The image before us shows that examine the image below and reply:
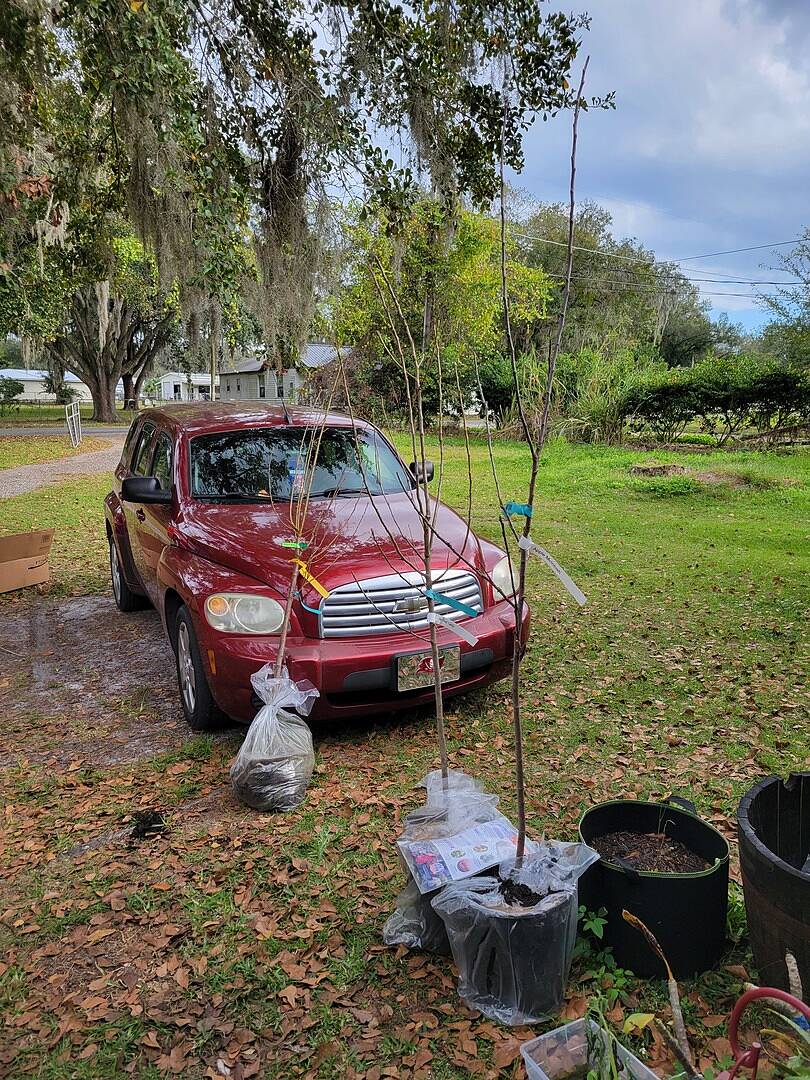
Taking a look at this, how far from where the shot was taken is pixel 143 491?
438cm

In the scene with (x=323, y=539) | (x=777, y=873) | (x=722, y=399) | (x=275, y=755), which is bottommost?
(x=275, y=755)

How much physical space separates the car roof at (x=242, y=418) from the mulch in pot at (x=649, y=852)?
120 inches

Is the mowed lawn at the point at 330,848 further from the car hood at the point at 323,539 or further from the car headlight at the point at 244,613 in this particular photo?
the car hood at the point at 323,539

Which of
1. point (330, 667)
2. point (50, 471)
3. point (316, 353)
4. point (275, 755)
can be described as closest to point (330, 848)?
point (275, 755)

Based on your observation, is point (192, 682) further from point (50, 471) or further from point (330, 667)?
point (50, 471)

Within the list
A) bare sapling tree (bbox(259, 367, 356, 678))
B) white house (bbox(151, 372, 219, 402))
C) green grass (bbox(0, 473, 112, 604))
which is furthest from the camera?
white house (bbox(151, 372, 219, 402))

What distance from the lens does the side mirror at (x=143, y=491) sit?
171 inches

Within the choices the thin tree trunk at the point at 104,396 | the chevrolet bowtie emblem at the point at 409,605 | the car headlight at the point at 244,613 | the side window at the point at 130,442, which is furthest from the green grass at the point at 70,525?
the thin tree trunk at the point at 104,396

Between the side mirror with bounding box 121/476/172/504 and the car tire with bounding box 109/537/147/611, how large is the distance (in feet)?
6.45

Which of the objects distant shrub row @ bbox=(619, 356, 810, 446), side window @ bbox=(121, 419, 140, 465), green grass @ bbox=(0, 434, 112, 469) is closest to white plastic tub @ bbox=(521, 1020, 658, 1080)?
side window @ bbox=(121, 419, 140, 465)

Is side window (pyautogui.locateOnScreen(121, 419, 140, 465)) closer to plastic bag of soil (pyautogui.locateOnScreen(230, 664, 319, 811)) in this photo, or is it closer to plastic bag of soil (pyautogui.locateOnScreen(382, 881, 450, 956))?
plastic bag of soil (pyautogui.locateOnScreen(230, 664, 319, 811))

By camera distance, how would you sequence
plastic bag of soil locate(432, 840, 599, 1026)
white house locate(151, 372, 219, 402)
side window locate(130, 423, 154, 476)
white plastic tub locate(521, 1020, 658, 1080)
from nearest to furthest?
white plastic tub locate(521, 1020, 658, 1080) < plastic bag of soil locate(432, 840, 599, 1026) < side window locate(130, 423, 154, 476) < white house locate(151, 372, 219, 402)

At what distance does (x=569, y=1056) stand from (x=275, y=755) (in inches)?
67.6

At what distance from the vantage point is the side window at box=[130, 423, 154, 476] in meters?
5.65
